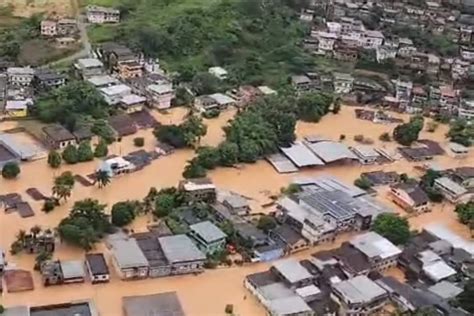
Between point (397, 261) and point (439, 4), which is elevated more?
point (439, 4)

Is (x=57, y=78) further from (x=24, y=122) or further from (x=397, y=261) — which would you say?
(x=397, y=261)

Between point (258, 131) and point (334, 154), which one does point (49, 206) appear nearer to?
point (258, 131)

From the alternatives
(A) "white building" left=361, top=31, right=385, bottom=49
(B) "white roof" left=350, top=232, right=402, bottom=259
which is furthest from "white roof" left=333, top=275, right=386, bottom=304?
(A) "white building" left=361, top=31, right=385, bottom=49

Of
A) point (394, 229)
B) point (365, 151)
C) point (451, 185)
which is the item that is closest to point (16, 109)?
point (365, 151)

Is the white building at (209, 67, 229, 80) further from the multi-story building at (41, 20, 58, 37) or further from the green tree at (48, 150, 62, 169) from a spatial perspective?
the green tree at (48, 150, 62, 169)

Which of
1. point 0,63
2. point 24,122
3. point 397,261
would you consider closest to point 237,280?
point 397,261

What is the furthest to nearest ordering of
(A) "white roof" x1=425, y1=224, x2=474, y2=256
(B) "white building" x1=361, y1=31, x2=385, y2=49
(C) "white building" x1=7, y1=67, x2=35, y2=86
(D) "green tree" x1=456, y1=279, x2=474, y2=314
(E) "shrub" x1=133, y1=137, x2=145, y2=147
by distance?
(B) "white building" x1=361, y1=31, x2=385, y2=49, (C) "white building" x1=7, y1=67, x2=35, y2=86, (E) "shrub" x1=133, y1=137, x2=145, y2=147, (A) "white roof" x1=425, y1=224, x2=474, y2=256, (D) "green tree" x1=456, y1=279, x2=474, y2=314
